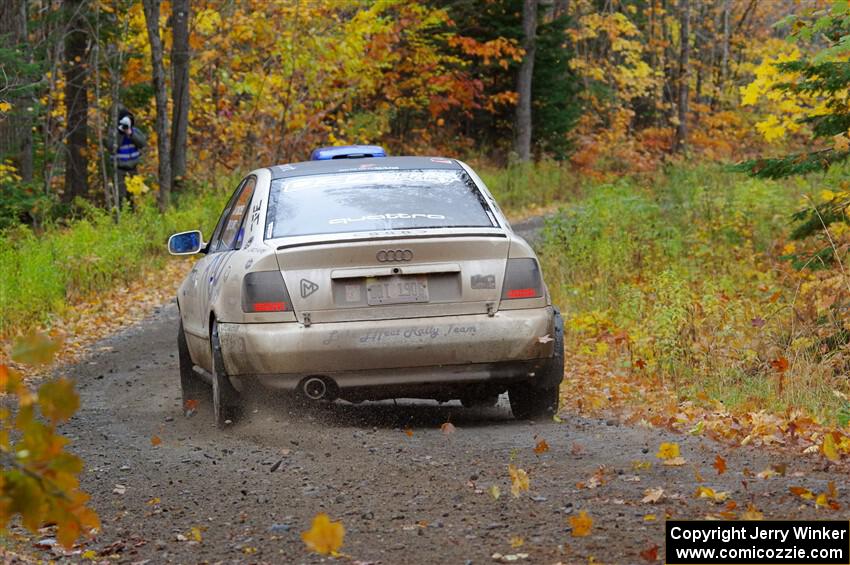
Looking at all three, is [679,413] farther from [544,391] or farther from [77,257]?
[77,257]

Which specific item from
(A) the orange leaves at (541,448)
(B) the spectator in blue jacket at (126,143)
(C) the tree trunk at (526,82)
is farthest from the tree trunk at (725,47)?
(A) the orange leaves at (541,448)

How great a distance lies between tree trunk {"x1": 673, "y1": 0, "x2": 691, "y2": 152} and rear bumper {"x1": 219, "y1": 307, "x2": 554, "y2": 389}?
3085 centimetres

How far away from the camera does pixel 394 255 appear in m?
7.14

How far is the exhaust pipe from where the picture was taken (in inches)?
281

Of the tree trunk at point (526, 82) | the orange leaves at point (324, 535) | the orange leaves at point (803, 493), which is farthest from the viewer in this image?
the tree trunk at point (526, 82)

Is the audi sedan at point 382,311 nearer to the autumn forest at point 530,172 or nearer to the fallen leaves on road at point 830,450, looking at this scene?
the autumn forest at point 530,172

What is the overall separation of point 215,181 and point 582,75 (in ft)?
70.1

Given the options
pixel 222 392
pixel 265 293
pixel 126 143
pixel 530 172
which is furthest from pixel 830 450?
pixel 530 172

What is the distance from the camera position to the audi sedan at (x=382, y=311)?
708 cm

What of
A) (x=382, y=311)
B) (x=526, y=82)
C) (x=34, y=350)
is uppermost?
(x=34, y=350)

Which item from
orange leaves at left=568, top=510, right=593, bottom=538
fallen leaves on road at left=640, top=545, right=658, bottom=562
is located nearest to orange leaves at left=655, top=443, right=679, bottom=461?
orange leaves at left=568, top=510, right=593, bottom=538

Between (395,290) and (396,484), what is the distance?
1.62 m

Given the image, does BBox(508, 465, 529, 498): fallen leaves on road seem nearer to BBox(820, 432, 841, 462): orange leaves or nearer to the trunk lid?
BBox(820, 432, 841, 462): orange leaves

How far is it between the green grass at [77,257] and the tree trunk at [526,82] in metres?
12.7
